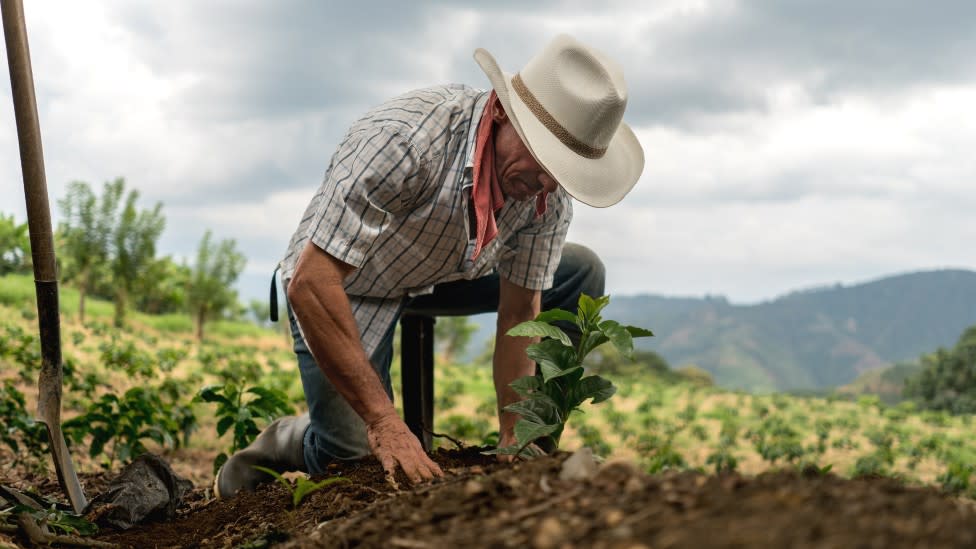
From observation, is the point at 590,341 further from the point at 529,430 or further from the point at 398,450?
the point at 398,450

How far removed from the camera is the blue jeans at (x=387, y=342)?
3.47 meters

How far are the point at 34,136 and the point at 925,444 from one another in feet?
28.1

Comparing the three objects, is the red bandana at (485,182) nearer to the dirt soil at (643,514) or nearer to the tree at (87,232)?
the dirt soil at (643,514)

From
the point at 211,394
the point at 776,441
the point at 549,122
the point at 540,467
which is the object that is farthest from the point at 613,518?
the point at 776,441

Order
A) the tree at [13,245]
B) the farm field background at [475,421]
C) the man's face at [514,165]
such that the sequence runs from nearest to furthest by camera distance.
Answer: the man's face at [514,165]
the farm field background at [475,421]
the tree at [13,245]

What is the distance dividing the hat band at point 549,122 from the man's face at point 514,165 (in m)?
0.09

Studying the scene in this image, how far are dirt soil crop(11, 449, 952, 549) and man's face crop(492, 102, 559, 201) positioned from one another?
109cm

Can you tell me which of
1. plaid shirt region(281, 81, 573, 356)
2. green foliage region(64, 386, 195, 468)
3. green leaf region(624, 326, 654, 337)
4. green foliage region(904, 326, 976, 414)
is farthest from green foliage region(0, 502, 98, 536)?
→ green foliage region(904, 326, 976, 414)

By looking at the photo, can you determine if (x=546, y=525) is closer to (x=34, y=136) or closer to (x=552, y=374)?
(x=552, y=374)

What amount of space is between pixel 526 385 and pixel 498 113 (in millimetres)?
929

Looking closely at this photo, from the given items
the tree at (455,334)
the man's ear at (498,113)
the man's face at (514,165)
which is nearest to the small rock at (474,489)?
the man's face at (514,165)

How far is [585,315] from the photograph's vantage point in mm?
2527

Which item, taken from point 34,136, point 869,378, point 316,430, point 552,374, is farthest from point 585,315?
point 869,378

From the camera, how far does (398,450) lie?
8.17 feet
